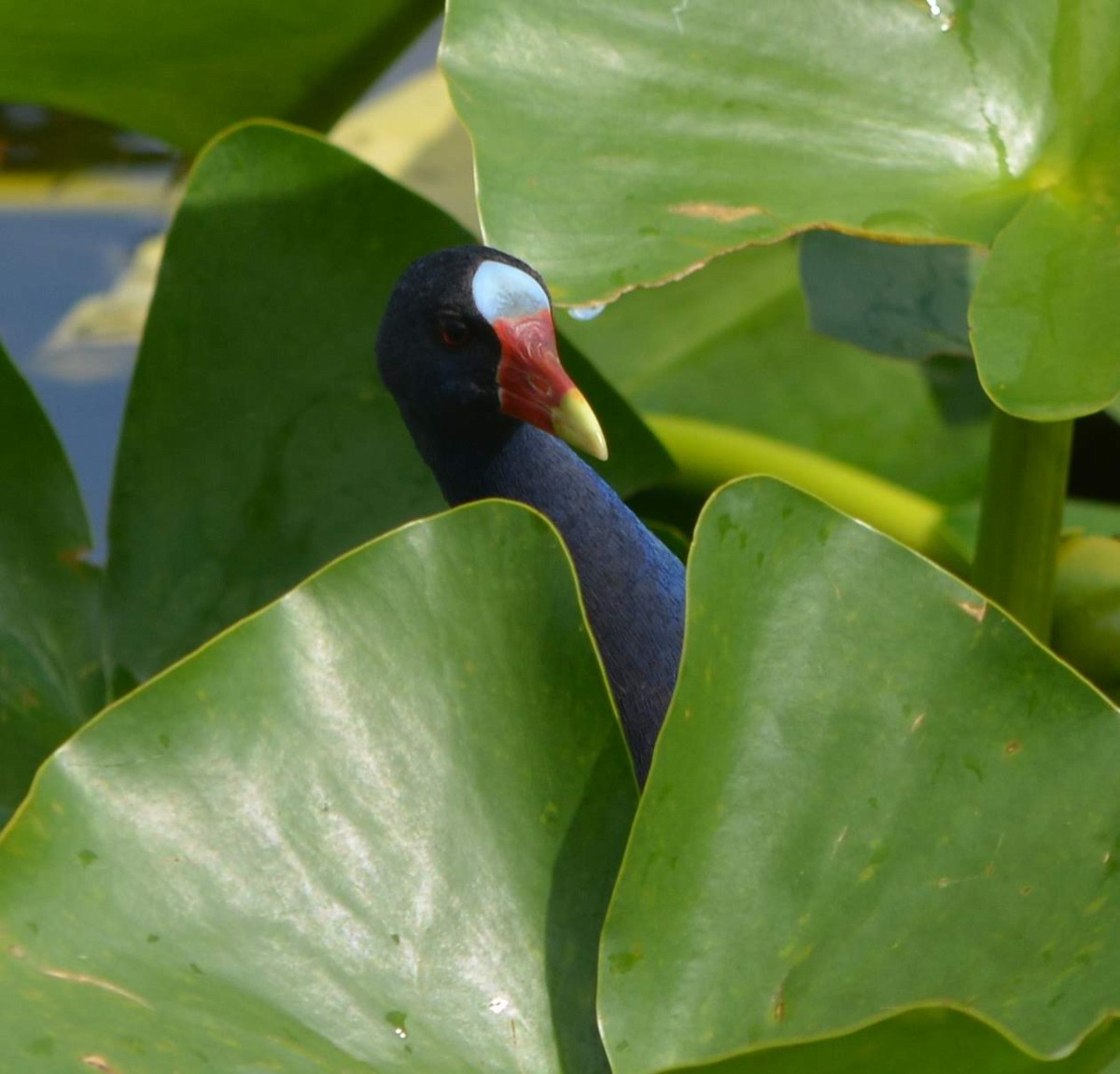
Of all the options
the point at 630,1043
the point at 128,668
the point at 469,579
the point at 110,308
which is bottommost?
the point at 110,308

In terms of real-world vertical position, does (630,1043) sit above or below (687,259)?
below

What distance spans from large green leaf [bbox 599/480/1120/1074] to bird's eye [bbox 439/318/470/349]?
35 cm

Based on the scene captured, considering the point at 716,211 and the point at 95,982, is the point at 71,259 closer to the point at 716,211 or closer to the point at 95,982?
the point at 716,211

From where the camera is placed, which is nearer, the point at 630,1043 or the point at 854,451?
the point at 630,1043

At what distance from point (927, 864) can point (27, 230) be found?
1818 millimetres

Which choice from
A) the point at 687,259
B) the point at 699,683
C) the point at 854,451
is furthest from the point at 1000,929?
the point at 854,451

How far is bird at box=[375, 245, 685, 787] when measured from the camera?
105 cm

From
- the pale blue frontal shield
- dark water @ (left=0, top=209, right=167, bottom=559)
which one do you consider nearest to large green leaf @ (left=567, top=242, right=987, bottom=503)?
dark water @ (left=0, top=209, right=167, bottom=559)

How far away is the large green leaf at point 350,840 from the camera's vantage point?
72 centimetres

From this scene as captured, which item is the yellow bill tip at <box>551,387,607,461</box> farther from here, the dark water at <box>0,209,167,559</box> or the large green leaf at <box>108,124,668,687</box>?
the dark water at <box>0,209,167,559</box>

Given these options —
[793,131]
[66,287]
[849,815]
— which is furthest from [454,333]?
[66,287]

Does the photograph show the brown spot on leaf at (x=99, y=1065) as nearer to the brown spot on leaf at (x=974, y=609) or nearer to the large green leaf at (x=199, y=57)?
the brown spot on leaf at (x=974, y=609)

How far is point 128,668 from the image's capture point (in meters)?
1.18

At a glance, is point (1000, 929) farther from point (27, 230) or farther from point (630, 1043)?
point (27, 230)
